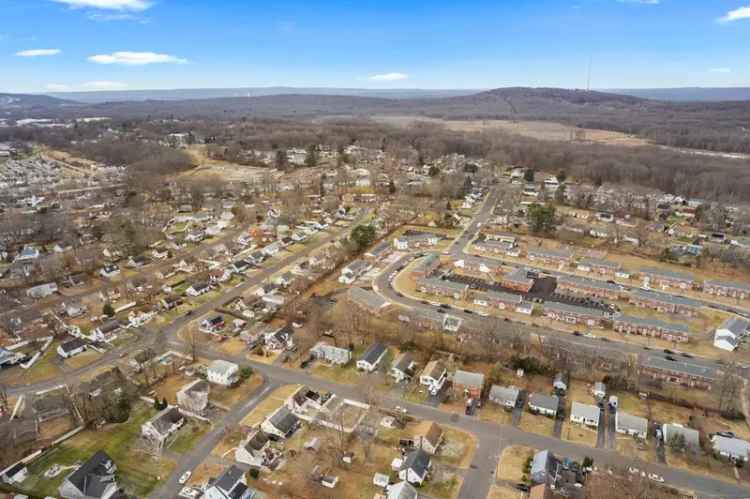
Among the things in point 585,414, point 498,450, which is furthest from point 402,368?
point 585,414

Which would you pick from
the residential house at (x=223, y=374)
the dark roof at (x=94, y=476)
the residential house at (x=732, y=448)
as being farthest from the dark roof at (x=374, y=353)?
the residential house at (x=732, y=448)

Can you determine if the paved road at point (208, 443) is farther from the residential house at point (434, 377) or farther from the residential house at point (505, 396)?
the residential house at point (505, 396)

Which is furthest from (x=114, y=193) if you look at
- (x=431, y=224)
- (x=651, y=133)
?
(x=651, y=133)

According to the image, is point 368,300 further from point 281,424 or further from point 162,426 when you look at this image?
point 162,426

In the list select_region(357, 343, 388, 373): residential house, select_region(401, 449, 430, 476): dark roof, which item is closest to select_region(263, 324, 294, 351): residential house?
select_region(357, 343, 388, 373): residential house

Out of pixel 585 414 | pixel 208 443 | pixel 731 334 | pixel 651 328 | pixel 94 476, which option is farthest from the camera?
pixel 651 328
